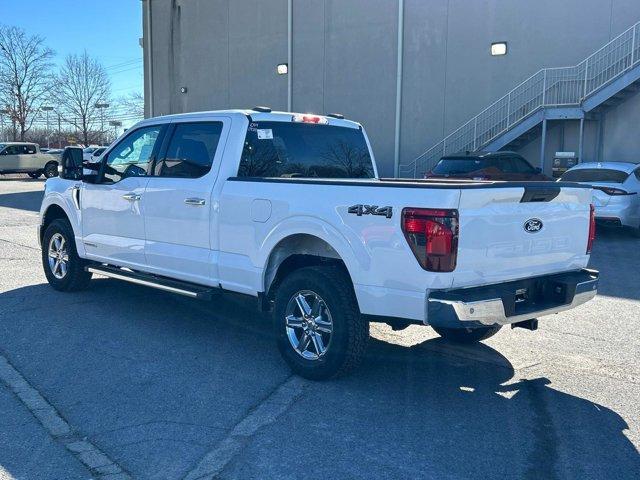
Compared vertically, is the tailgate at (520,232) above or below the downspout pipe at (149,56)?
below

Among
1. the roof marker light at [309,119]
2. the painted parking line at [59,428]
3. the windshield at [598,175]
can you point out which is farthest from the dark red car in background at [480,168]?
the painted parking line at [59,428]

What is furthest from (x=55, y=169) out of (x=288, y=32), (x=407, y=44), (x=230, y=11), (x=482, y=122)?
(x=482, y=122)

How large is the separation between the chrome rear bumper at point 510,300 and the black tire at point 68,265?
4.88 m

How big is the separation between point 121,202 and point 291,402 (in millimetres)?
3162

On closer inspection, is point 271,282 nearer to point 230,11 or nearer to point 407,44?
point 407,44

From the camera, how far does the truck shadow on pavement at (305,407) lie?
3.63m

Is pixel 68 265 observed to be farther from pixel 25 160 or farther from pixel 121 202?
pixel 25 160

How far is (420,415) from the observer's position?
4297mm

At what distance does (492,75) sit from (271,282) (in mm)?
17222

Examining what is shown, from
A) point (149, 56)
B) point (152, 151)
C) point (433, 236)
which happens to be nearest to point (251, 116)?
point (152, 151)

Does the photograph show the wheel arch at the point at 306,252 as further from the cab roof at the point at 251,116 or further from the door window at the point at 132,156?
the door window at the point at 132,156

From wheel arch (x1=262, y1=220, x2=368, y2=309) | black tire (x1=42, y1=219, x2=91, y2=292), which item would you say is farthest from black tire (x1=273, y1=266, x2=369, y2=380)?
black tire (x1=42, y1=219, x2=91, y2=292)

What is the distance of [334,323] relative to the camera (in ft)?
15.3

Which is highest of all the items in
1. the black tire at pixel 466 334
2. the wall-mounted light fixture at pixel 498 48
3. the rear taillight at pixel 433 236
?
the wall-mounted light fixture at pixel 498 48
